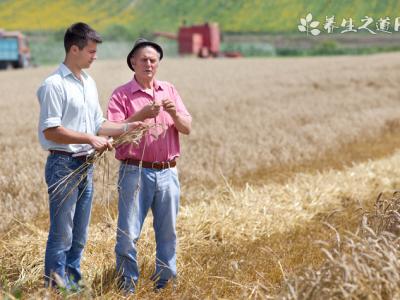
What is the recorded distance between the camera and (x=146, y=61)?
4.81m

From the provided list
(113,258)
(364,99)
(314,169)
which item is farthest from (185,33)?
(113,258)

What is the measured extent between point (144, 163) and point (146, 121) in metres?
0.31

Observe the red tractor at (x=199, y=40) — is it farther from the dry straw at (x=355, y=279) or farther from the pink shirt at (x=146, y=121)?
the dry straw at (x=355, y=279)

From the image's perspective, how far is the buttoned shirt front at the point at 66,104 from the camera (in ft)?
15.1

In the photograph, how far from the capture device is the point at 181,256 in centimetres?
587

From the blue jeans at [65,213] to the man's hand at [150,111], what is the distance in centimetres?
54

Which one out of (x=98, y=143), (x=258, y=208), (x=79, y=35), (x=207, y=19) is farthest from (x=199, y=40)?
(x=98, y=143)

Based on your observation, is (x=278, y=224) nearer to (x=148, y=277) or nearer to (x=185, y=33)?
(x=148, y=277)

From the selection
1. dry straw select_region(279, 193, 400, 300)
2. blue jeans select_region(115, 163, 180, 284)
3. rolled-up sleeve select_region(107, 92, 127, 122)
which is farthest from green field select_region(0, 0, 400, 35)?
dry straw select_region(279, 193, 400, 300)

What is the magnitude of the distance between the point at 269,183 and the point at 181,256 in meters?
3.08

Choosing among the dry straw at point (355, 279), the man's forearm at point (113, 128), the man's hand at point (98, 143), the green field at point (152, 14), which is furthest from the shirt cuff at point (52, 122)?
the green field at point (152, 14)

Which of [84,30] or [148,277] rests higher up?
[84,30]

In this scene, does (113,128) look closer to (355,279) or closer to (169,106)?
(169,106)

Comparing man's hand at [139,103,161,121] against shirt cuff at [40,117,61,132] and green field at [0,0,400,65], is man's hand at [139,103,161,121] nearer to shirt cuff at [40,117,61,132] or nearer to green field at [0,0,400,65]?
shirt cuff at [40,117,61,132]
